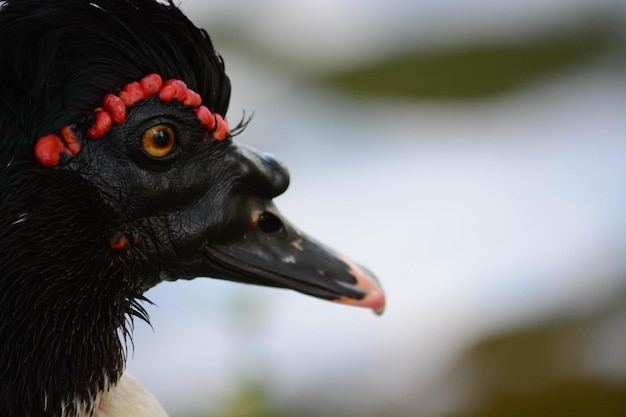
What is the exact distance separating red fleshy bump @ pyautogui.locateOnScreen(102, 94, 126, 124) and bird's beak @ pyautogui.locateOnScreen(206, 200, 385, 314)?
0.44 meters

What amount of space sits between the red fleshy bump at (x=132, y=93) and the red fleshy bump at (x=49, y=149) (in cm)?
19

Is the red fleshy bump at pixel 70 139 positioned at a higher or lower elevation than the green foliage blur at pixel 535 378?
lower

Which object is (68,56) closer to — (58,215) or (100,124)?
(100,124)

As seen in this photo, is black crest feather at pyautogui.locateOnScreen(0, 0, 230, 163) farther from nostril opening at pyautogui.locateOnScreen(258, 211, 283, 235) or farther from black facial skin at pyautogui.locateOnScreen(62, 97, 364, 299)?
nostril opening at pyautogui.locateOnScreen(258, 211, 283, 235)

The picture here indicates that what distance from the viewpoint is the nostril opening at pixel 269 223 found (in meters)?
2.84

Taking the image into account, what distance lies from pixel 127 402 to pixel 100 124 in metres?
0.77

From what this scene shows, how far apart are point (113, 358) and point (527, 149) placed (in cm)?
637

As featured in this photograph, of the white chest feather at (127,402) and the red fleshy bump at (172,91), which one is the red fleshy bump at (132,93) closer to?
the red fleshy bump at (172,91)

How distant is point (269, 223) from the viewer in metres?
2.85

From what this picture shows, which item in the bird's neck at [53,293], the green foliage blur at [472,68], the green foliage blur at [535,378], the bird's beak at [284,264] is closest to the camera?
the bird's neck at [53,293]

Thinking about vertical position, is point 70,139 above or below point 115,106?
below

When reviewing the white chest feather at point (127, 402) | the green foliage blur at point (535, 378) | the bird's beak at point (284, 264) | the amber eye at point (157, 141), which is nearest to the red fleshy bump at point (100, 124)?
the amber eye at point (157, 141)

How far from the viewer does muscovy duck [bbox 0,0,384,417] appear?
2449mm

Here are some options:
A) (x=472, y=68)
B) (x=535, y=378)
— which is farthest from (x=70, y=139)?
(x=472, y=68)
